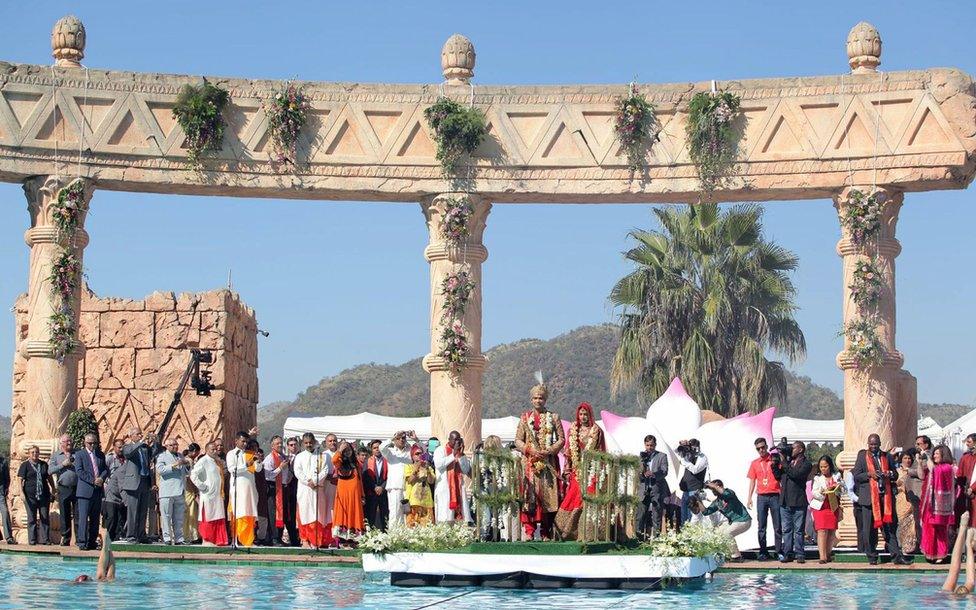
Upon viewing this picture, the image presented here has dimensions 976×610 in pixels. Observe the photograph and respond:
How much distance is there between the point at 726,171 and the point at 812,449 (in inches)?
694

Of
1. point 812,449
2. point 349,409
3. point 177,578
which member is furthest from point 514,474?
point 349,409

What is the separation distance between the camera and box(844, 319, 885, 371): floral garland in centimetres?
2000

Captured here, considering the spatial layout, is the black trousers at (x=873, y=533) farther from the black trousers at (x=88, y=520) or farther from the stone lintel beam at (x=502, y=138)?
the black trousers at (x=88, y=520)

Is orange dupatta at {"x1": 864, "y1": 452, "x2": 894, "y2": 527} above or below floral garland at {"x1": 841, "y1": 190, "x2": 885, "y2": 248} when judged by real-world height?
below

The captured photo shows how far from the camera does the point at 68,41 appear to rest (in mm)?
20703

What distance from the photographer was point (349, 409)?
80000mm

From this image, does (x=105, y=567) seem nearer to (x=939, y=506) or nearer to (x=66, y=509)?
(x=66, y=509)

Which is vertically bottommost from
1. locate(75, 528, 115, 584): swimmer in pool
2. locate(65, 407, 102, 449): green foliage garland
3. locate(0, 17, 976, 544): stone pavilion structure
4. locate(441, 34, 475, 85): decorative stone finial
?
locate(75, 528, 115, 584): swimmer in pool

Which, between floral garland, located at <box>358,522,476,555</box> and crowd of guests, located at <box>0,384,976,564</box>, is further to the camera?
crowd of guests, located at <box>0,384,976,564</box>

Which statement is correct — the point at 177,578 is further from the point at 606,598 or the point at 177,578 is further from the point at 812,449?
the point at 812,449

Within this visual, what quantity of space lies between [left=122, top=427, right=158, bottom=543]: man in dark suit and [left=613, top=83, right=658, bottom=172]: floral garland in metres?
7.62

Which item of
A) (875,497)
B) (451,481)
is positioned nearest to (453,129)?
(451,481)

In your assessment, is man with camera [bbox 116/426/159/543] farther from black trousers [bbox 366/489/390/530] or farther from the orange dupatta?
the orange dupatta

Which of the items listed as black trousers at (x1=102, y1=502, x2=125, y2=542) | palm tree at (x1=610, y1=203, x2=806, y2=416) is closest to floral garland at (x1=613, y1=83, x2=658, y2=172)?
black trousers at (x1=102, y1=502, x2=125, y2=542)
